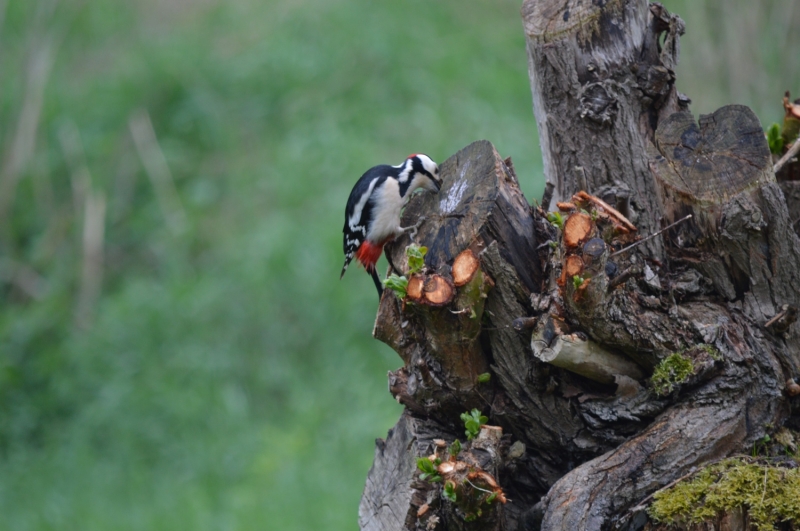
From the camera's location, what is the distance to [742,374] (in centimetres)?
251

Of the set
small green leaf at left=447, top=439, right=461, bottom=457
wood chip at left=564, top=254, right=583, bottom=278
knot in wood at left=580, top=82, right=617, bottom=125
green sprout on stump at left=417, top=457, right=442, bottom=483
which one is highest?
knot in wood at left=580, top=82, right=617, bottom=125

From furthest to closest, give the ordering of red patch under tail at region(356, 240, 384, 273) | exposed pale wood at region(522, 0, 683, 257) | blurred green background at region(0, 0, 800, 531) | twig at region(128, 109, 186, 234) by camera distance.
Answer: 1. twig at region(128, 109, 186, 234)
2. blurred green background at region(0, 0, 800, 531)
3. red patch under tail at region(356, 240, 384, 273)
4. exposed pale wood at region(522, 0, 683, 257)

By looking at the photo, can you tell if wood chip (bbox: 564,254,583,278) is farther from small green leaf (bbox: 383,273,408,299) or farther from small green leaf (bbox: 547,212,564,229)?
small green leaf (bbox: 383,273,408,299)

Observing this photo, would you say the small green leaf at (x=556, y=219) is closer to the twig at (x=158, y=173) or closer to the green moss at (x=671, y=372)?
the green moss at (x=671, y=372)

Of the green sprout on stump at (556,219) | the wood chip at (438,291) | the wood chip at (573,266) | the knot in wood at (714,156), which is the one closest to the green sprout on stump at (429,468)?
the wood chip at (438,291)

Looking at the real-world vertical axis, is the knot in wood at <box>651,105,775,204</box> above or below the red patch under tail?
below

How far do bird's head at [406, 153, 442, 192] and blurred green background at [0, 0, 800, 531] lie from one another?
2530 millimetres

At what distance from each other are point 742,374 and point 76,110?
316 inches

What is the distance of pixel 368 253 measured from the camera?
155 inches

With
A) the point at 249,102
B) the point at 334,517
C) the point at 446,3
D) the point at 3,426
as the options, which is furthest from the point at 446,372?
the point at 446,3

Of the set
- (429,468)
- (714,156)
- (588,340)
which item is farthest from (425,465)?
(714,156)

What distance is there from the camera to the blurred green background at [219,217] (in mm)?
5863

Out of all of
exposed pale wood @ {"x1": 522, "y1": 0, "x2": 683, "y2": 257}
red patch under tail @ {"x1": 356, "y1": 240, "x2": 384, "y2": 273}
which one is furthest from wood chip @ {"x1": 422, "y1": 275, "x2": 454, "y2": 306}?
red patch under tail @ {"x1": 356, "y1": 240, "x2": 384, "y2": 273}

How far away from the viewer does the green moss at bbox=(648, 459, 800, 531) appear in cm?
226
